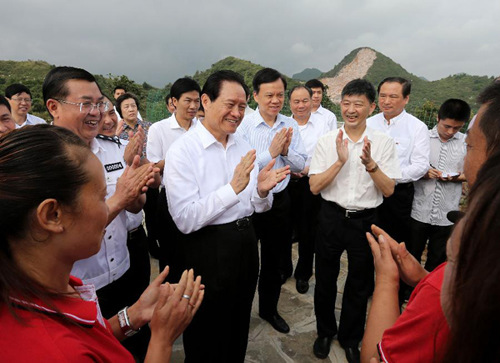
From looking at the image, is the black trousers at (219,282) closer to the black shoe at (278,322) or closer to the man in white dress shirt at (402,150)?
the black shoe at (278,322)

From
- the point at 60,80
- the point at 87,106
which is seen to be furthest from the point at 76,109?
the point at 60,80

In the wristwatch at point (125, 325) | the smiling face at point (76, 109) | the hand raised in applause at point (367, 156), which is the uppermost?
the smiling face at point (76, 109)

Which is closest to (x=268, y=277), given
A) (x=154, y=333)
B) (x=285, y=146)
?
(x=285, y=146)

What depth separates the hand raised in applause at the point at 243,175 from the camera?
1.93 m

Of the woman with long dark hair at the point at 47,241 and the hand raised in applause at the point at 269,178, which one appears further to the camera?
the hand raised in applause at the point at 269,178

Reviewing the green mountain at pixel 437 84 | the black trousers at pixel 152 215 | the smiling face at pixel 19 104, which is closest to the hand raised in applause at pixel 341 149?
the black trousers at pixel 152 215

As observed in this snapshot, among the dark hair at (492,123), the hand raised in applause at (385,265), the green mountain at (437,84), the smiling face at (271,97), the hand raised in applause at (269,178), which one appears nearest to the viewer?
the dark hair at (492,123)

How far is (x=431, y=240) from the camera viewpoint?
3.40m

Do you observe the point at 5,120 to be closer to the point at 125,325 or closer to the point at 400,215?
the point at 125,325

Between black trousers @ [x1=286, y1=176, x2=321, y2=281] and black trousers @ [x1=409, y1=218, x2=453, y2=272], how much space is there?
3.64 feet

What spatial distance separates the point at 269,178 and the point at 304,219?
1.69 meters

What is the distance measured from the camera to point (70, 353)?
764 mm

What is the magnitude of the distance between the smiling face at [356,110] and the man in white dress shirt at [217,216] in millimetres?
893

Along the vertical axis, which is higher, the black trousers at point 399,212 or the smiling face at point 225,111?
the smiling face at point 225,111
